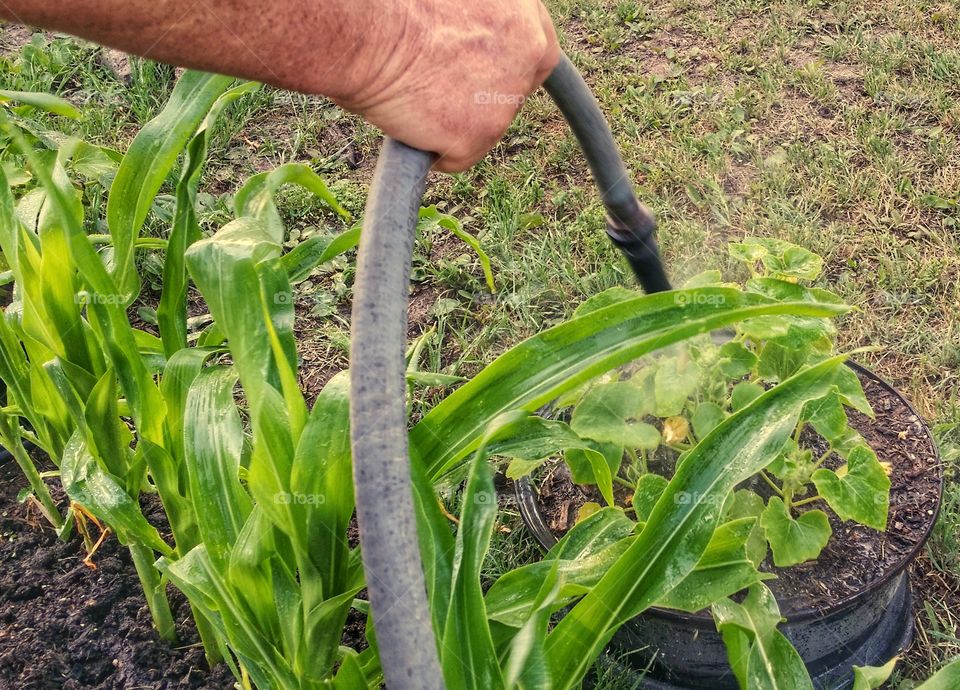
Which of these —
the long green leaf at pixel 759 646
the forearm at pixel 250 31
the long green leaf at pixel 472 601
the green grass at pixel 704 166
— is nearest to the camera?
the forearm at pixel 250 31

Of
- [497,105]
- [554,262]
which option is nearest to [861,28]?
[554,262]

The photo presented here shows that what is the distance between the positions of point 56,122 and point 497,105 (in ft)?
7.98

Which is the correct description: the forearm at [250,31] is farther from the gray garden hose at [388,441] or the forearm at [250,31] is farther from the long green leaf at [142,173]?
the long green leaf at [142,173]

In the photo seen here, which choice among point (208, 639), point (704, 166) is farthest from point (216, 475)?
point (704, 166)

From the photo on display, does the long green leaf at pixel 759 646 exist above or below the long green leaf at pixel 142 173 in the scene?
below

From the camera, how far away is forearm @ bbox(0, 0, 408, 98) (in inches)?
33.9

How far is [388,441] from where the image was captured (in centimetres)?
72

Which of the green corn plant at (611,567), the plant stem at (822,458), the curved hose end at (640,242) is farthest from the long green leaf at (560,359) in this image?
the plant stem at (822,458)

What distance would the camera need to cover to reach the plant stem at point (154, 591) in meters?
1.57

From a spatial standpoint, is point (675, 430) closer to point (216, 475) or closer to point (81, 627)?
point (216, 475)

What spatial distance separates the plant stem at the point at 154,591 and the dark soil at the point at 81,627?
0.03 metres

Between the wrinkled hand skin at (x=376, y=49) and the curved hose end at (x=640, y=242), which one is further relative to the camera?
the curved hose end at (x=640, y=242)

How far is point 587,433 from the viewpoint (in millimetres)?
1431

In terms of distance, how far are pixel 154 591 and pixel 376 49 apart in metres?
1.05
